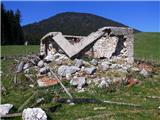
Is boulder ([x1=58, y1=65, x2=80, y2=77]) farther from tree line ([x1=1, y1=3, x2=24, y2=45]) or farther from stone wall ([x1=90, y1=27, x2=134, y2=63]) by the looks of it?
tree line ([x1=1, y1=3, x2=24, y2=45])

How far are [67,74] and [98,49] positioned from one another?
4.59m

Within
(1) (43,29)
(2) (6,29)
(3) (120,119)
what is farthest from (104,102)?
(1) (43,29)

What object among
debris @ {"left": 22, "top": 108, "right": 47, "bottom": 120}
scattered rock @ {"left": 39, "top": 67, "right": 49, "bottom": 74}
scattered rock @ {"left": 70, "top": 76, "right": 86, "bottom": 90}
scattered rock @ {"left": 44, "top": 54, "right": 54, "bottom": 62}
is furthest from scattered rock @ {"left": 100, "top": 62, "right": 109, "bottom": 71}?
debris @ {"left": 22, "top": 108, "right": 47, "bottom": 120}

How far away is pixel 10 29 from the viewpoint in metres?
81.4

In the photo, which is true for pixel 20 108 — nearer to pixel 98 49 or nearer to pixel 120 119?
pixel 120 119

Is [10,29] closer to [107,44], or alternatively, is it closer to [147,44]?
[147,44]

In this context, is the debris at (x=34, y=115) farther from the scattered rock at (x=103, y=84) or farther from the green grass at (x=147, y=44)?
the green grass at (x=147, y=44)

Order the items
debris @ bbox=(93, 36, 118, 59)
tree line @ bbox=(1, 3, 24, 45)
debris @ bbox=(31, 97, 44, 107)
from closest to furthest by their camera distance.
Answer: debris @ bbox=(31, 97, 44, 107) → debris @ bbox=(93, 36, 118, 59) → tree line @ bbox=(1, 3, 24, 45)

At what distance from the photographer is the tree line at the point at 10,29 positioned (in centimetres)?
7900

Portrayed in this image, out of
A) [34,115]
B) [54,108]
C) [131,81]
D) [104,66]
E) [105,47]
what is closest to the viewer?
[34,115]

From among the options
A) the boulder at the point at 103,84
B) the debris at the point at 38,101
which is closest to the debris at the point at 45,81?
the boulder at the point at 103,84

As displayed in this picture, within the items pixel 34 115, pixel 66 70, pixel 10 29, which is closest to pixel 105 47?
pixel 66 70

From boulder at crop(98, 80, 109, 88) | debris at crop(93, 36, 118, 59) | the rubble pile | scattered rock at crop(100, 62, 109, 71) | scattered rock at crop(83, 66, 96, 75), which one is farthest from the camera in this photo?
debris at crop(93, 36, 118, 59)

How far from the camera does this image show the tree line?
79000mm
